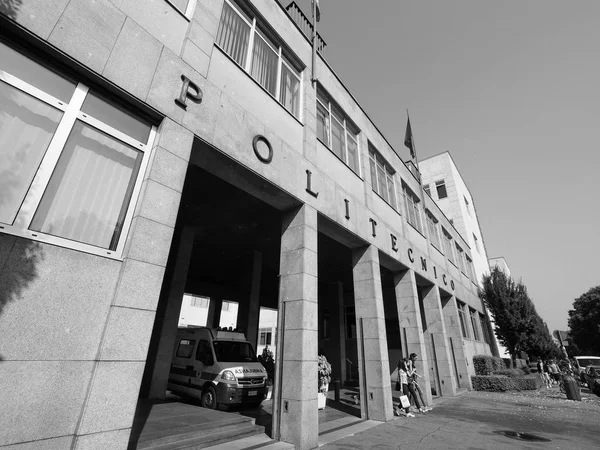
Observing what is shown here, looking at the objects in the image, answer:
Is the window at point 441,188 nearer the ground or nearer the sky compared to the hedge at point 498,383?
nearer the sky

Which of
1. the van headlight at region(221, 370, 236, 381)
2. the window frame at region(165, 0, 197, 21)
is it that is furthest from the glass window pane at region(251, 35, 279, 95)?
the van headlight at region(221, 370, 236, 381)

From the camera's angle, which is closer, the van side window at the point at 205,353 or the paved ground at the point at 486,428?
the paved ground at the point at 486,428

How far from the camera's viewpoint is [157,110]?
217 inches

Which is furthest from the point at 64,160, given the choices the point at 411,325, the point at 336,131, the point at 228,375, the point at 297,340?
the point at 411,325

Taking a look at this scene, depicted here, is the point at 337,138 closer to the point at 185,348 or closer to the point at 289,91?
the point at 289,91

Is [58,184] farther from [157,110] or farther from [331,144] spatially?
[331,144]

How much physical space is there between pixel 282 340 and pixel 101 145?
5.91 metres

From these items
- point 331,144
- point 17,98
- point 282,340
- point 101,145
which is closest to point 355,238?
point 331,144

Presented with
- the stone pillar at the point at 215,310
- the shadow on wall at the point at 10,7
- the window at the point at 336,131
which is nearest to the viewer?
the shadow on wall at the point at 10,7

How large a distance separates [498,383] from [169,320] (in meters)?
20.5

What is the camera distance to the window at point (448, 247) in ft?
79.8

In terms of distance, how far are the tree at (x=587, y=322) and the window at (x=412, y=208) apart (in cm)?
5436

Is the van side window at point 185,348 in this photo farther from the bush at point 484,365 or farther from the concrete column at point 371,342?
the bush at point 484,365

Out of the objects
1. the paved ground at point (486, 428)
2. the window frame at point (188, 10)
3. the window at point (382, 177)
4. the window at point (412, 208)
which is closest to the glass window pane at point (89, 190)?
the window frame at point (188, 10)
